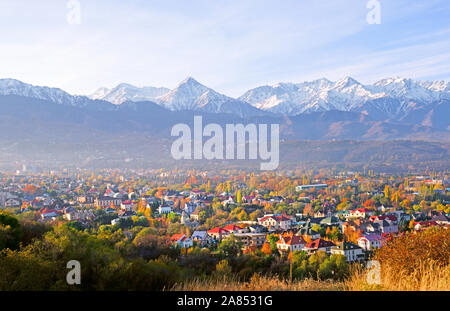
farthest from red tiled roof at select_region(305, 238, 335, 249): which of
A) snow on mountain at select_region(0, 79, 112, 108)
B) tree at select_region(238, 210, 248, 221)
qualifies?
snow on mountain at select_region(0, 79, 112, 108)

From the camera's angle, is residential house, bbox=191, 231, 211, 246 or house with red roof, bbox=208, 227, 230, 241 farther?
house with red roof, bbox=208, 227, 230, 241

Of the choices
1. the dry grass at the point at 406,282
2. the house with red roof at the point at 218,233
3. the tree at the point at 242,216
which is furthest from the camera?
the tree at the point at 242,216

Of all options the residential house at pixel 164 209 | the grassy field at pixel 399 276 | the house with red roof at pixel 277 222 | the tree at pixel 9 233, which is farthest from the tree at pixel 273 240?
the grassy field at pixel 399 276

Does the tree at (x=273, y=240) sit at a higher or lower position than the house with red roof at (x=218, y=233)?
higher

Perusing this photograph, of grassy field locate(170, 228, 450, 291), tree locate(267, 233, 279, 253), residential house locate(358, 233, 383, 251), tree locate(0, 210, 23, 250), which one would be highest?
grassy field locate(170, 228, 450, 291)

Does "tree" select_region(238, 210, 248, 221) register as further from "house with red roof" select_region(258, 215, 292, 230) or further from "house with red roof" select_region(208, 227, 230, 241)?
"house with red roof" select_region(208, 227, 230, 241)

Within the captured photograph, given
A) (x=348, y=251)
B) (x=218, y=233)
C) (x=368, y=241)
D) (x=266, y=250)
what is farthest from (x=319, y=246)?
(x=218, y=233)

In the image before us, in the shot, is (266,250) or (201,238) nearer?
(266,250)

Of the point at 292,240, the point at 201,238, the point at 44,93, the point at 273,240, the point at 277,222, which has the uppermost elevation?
the point at 44,93

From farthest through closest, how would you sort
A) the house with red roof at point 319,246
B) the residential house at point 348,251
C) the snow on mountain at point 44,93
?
the snow on mountain at point 44,93 < the house with red roof at point 319,246 < the residential house at point 348,251

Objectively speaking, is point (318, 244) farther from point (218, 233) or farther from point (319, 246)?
point (218, 233)

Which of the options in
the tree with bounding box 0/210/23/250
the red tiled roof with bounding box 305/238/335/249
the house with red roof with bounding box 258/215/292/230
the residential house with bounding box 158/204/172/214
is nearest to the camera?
the tree with bounding box 0/210/23/250

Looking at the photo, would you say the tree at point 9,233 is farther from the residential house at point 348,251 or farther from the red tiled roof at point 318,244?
the red tiled roof at point 318,244
